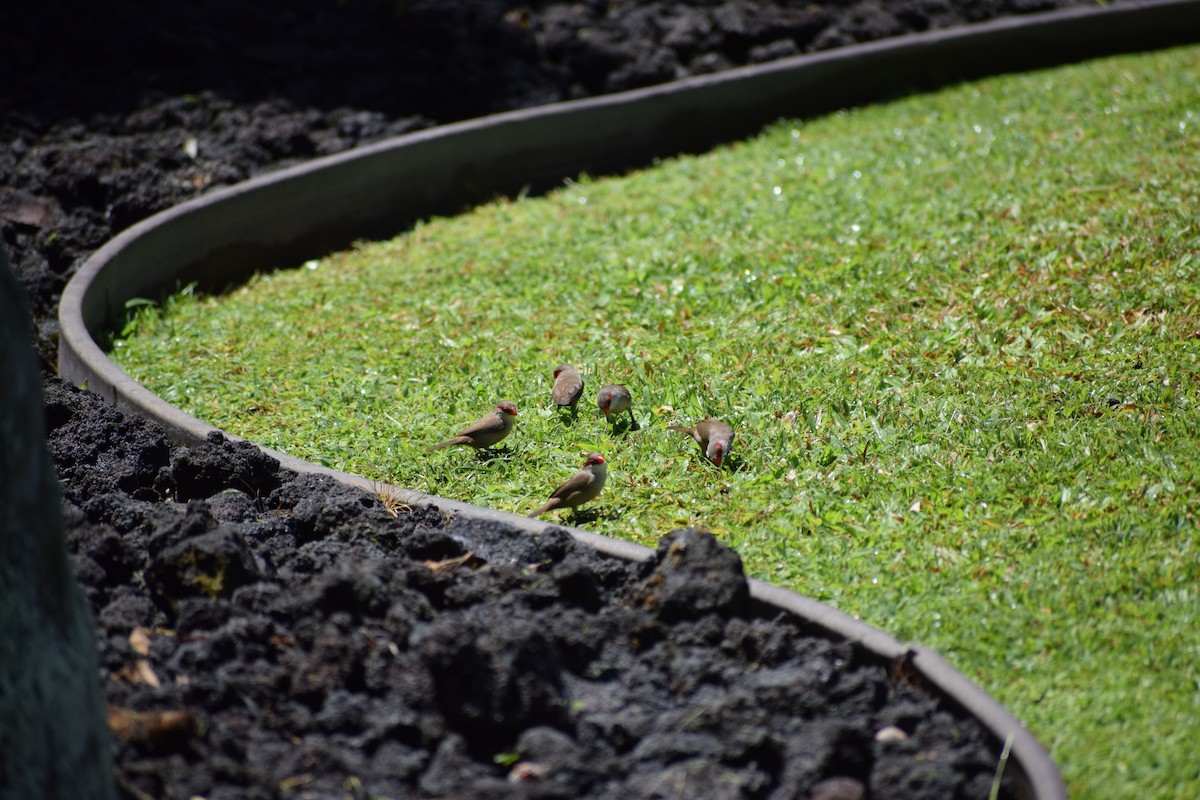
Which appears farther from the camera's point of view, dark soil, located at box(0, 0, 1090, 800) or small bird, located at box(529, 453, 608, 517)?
small bird, located at box(529, 453, 608, 517)

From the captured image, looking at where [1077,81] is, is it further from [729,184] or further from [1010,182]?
[729,184]

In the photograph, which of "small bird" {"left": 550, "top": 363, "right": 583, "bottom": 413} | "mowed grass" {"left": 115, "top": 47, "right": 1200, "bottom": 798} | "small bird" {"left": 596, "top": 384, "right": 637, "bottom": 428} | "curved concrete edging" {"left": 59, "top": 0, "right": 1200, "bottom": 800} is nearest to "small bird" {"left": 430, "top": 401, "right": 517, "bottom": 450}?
"mowed grass" {"left": 115, "top": 47, "right": 1200, "bottom": 798}

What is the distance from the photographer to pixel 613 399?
19.9 ft

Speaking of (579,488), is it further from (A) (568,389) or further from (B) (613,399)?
(A) (568,389)

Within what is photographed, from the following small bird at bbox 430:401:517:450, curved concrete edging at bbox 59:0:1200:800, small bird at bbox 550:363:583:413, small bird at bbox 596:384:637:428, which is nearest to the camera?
small bird at bbox 430:401:517:450

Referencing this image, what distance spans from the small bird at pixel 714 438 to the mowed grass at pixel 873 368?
117 millimetres

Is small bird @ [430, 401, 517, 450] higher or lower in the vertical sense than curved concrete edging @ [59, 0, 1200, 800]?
lower

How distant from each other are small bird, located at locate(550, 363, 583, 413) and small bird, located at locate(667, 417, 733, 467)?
77 cm

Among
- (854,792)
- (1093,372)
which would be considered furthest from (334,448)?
(1093,372)

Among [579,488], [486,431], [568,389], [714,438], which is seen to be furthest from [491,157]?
[579,488]

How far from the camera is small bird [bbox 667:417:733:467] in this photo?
5.63m

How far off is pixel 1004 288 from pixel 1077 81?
4969 mm

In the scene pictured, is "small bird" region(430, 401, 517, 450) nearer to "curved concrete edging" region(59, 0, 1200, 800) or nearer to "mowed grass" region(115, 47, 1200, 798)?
"mowed grass" region(115, 47, 1200, 798)

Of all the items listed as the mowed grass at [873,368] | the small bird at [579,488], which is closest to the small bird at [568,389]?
the mowed grass at [873,368]
